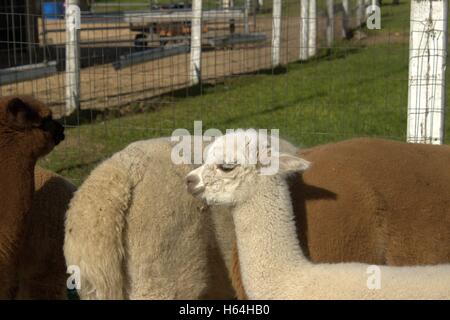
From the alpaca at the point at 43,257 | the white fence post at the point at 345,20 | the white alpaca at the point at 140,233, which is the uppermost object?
the white fence post at the point at 345,20

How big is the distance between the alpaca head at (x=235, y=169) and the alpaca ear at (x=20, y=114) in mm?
1291

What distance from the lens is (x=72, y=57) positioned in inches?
403

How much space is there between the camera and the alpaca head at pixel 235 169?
3715 mm

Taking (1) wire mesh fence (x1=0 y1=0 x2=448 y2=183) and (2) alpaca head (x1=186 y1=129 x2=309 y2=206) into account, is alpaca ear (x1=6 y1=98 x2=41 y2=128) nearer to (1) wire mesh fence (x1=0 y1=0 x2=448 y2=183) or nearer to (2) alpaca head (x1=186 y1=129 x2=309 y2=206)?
(2) alpaca head (x1=186 y1=129 x2=309 y2=206)

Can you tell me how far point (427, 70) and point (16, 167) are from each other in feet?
10.5

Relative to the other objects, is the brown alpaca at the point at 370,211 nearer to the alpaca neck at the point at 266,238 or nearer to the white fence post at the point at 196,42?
the alpaca neck at the point at 266,238

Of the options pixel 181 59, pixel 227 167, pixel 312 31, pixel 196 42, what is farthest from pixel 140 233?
pixel 312 31

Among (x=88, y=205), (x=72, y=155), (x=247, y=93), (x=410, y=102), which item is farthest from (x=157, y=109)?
(x=88, y=205)

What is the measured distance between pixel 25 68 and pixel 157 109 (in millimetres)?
3113

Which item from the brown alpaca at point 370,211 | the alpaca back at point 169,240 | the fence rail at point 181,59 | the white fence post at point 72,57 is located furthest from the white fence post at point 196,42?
the brown alpaca at point 370,211

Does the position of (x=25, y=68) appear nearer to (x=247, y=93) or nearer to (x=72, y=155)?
(x=247, y=93)

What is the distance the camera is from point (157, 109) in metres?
11.1

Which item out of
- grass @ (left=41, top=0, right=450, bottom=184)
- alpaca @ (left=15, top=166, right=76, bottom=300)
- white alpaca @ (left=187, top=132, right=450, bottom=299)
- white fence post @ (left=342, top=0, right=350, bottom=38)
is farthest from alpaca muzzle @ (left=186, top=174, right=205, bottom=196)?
white fence post @ (left=342, top=0, right=350, bottom=38)

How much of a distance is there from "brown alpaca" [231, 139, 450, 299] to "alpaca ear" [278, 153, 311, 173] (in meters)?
0.27
